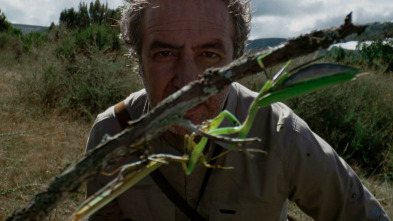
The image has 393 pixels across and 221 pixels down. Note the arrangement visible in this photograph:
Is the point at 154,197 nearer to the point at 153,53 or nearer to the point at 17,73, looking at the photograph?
the point at 153,53

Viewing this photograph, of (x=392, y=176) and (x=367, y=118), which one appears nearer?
(x=392, y=176)

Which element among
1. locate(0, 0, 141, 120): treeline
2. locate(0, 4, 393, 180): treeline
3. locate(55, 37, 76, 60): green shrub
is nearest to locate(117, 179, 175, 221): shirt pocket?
locate(0, 4, 393, 180): treeline

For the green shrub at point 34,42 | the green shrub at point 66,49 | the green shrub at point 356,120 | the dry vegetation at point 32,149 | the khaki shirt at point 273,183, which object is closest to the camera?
the khaki shirt at point 273,183

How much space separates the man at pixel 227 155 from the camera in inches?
52.3

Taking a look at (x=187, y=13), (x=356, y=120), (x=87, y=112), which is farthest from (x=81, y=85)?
(x=187, y=13)

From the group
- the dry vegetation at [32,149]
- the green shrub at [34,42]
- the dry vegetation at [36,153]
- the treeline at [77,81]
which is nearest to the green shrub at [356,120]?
the dry vegetation at [36,153]

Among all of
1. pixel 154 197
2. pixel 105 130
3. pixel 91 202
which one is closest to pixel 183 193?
pixel 154 197

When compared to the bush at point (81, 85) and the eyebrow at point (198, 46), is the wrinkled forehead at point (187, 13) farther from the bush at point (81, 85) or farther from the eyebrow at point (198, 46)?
the bush at point (81, 85)

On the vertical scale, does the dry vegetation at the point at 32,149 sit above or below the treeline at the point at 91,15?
below

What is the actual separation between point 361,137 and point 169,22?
11.3 feet

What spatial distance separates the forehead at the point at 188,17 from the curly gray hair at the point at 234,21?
81mm

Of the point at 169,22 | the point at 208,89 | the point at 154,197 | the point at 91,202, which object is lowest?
the point at 154,197

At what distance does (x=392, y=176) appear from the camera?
3.62m

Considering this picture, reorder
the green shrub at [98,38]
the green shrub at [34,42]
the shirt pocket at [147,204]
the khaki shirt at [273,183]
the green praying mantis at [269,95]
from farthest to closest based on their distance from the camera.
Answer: the green shrub at [34,42], the green shrub at [98,38], the shirt pocket at [147,204], the khaki shirt at [273,183], the green praying mantis at [269,95]
